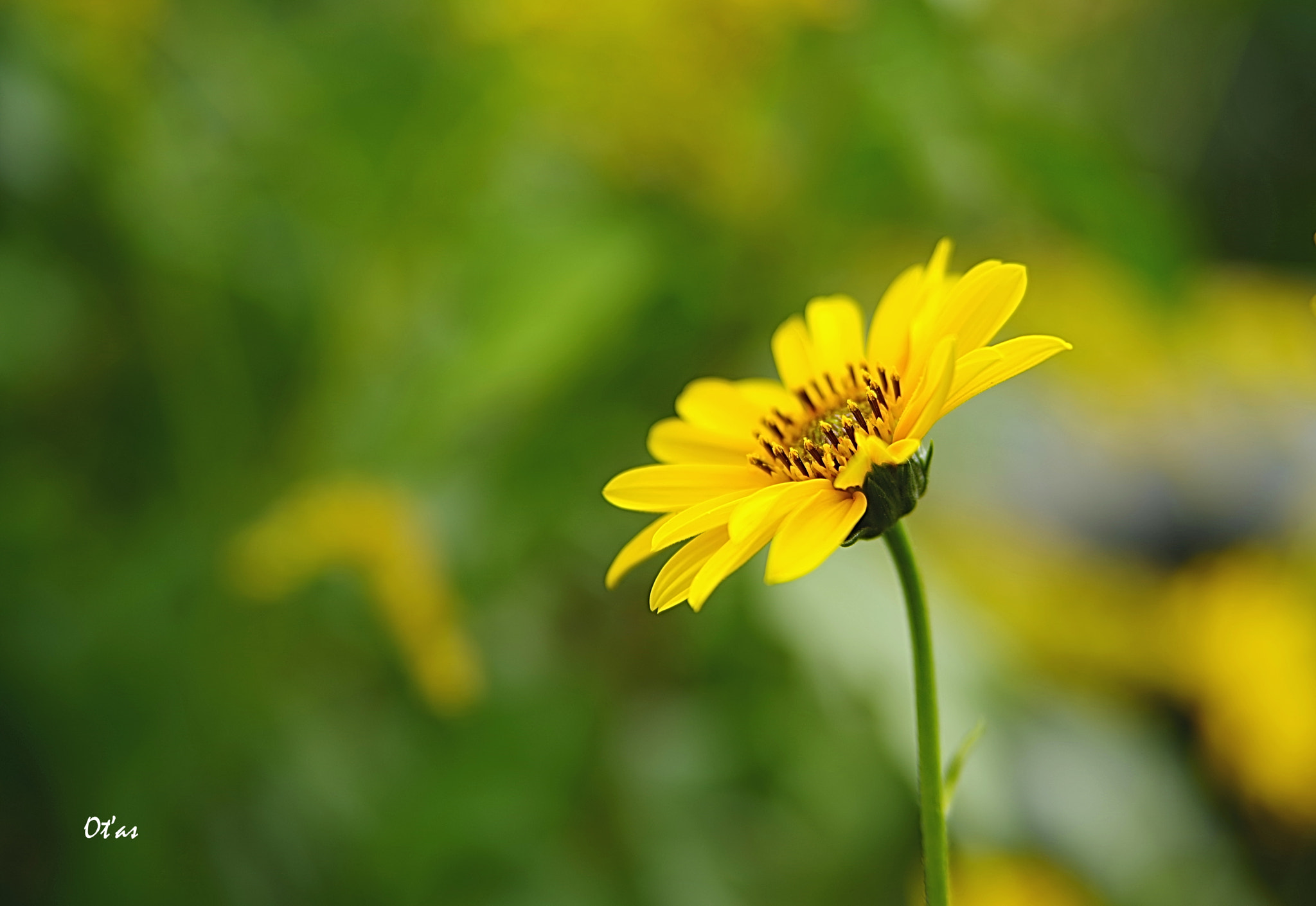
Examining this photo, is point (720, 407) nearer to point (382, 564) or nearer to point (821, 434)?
point (821, 434)

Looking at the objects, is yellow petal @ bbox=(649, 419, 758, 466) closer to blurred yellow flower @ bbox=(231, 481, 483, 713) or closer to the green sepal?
the green sepal

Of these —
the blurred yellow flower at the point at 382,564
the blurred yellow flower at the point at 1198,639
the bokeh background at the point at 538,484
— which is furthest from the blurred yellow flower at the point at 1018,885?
the blurred yellow flower at the point at 382,564

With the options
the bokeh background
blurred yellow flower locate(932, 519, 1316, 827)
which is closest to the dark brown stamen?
the bokeh background

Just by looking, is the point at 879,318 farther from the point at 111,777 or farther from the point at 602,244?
the point at 111,777

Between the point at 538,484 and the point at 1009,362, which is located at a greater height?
the point at 538,484
